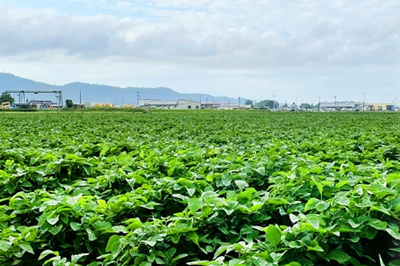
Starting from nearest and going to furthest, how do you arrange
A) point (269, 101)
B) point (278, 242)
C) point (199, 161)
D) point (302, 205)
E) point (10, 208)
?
1. point (278, 242)
2. point (302, 205)
3. point (10, 208)
4. point (199, 161)
5. point (269, 101)

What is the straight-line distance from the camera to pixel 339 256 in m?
1.96

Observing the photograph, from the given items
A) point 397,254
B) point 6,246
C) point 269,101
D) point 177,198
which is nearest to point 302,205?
point 397,254

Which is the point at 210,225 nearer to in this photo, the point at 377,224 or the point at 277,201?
the point at 277,201

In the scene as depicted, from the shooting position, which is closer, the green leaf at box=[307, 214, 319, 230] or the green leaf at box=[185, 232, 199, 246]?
the green leaf at box=[307, 214, 319, 230]

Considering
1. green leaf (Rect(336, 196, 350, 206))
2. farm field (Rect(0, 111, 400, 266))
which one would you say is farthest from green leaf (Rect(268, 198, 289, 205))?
green leaf (Rect(336, 196, 350, 206))

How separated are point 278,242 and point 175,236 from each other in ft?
1.75

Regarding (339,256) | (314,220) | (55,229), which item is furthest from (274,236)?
(55,229)

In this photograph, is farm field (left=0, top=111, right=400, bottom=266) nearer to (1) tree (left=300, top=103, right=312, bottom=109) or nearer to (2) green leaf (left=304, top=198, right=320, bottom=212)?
(2) green leaf (left=304, top=198, right=320, bottom=212)

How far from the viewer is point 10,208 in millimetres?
2691

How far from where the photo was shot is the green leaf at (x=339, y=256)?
1.95m

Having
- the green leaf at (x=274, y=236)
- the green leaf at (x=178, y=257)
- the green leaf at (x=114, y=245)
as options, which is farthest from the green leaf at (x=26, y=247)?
the green leaf at (x=274, y=236)

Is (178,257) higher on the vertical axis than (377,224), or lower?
lower

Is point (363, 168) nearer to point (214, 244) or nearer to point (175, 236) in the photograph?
point (214, 244)

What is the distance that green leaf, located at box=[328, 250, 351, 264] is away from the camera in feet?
6.40
